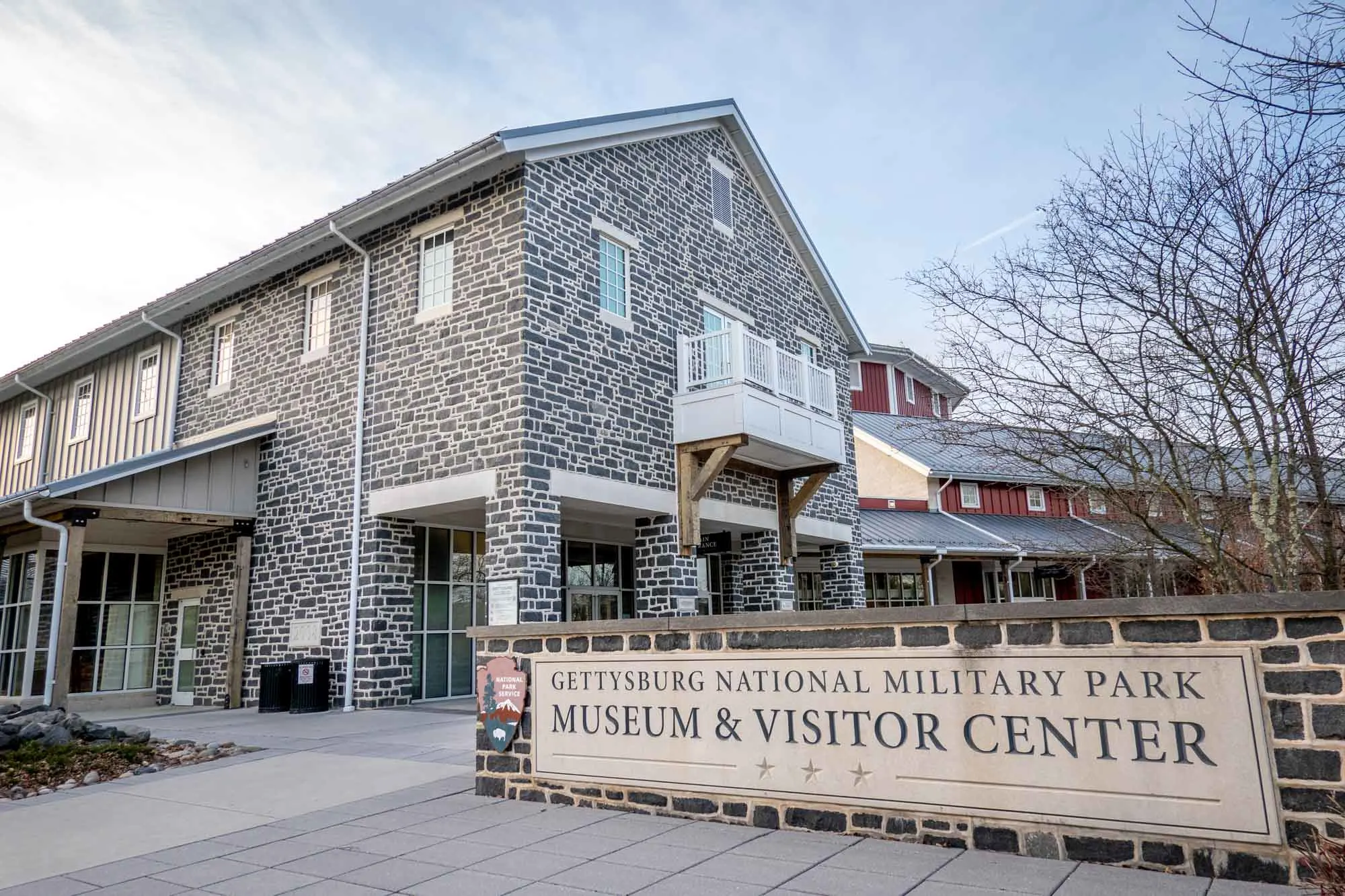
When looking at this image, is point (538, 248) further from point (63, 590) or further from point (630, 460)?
point (63, 590)

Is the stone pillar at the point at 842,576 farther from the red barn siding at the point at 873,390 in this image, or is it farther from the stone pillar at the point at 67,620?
the stone pillar at the point at 67,620

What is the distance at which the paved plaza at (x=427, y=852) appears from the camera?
4273 mm

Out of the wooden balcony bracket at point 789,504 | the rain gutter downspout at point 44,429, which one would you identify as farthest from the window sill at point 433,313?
the rain gutter downspout at point 44,429

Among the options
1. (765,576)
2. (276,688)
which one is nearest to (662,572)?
(765,576)

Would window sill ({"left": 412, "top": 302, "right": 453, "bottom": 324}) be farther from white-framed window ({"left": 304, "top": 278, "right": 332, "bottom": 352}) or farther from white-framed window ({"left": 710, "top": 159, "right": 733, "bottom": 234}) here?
white-framed window ({"left": 710, "top": 159, "right": 733, "bottom": 234})

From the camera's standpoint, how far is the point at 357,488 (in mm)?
13562

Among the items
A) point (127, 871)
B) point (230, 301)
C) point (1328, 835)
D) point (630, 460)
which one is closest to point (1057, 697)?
point (1328, 835)

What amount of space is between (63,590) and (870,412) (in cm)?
2331

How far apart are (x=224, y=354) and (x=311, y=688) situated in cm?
731

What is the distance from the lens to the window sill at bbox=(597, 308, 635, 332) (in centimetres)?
1356

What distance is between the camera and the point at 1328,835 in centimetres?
392

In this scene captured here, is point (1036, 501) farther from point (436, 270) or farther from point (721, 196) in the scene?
point (436, 270)

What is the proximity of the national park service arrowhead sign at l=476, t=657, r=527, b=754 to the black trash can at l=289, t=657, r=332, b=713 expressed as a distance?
718cm

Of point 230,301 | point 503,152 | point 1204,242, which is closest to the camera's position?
point 1204,242
